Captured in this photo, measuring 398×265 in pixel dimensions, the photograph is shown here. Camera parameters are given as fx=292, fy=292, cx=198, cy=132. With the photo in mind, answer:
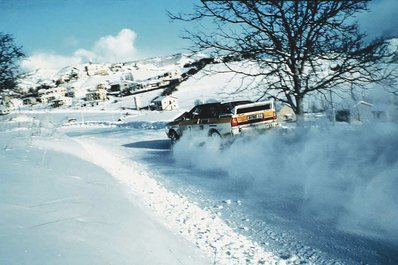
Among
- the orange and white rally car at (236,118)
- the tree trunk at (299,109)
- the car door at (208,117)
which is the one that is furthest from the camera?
the car door at (208,117)

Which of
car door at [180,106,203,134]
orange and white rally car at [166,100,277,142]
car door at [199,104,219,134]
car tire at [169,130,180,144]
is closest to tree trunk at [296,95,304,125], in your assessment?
orange and white rally car at [166,100,277,142]

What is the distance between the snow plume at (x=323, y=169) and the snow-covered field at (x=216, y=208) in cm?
3

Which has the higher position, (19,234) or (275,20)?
(275,20)

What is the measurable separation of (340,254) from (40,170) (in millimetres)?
5567

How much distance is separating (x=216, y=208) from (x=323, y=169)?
108 inches

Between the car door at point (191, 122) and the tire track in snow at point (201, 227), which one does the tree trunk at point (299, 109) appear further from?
the tire track in snow at point (201, 227)

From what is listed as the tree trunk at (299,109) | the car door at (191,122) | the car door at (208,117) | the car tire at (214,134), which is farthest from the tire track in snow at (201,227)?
the tree trunk at (299,109)

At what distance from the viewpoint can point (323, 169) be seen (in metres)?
6.44

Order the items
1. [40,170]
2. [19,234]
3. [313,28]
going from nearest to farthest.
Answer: [19,234] < [40,170] < [313,28]

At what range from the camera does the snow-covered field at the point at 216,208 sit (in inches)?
127

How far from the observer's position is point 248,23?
338 inches

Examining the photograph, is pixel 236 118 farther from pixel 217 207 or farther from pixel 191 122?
pixel 217 207

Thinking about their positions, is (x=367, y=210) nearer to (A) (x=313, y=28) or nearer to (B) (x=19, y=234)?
(B) (x=19, y=234)

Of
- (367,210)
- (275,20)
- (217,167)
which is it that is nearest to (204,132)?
(217,167)
